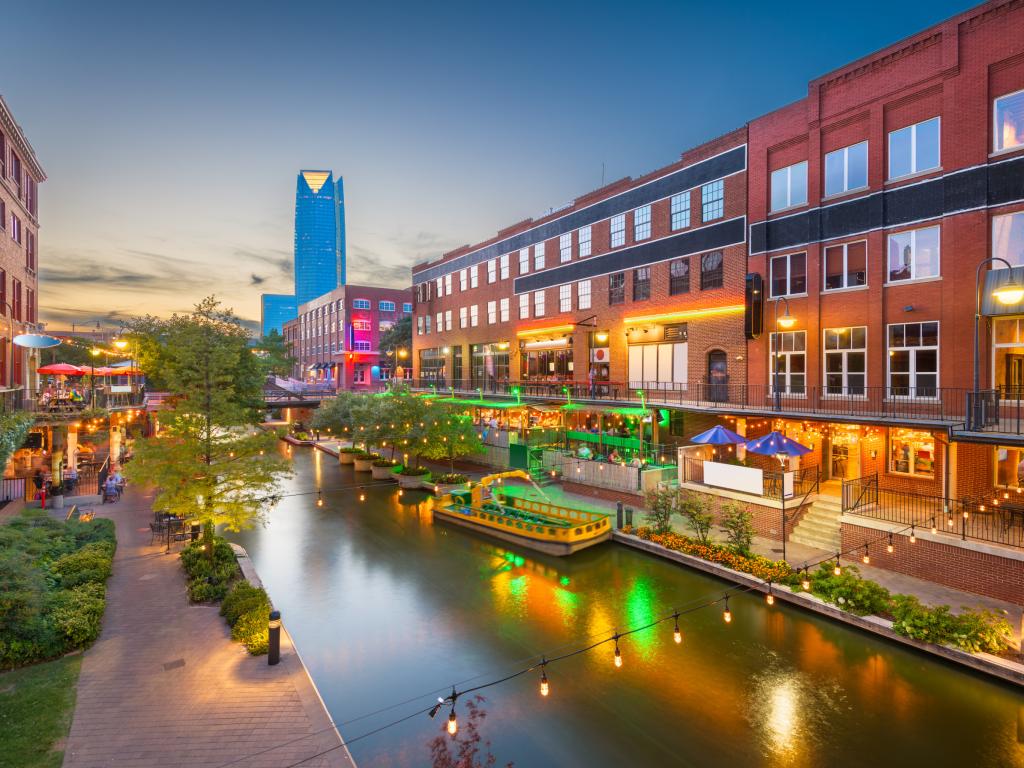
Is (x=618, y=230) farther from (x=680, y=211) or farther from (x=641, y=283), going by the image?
(x=680, y=211)

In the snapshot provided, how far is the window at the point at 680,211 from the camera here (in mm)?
29533

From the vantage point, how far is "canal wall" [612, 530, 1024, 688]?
36.1 feet

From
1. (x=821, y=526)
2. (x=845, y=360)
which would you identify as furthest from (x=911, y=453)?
(x=821, y=526)

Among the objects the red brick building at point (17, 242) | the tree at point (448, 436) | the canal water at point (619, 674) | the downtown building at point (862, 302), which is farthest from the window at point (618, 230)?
the red brick building at point (17, 242)

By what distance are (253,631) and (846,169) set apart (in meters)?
26.8

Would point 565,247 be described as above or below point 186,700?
above

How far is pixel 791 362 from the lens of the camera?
24.3m

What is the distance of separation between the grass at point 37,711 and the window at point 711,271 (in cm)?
2826

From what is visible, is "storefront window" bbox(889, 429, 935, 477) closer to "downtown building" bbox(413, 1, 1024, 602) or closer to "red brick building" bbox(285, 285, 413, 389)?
"downtown building" bbox(413, 1, 1024, 602)

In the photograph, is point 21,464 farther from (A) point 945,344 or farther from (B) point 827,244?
(A) point 945,344

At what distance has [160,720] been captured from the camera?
9.59 metres

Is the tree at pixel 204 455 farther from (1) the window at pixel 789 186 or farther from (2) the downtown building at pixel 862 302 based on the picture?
(1) the window at pixel 789 186

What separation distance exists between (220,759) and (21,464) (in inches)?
1540

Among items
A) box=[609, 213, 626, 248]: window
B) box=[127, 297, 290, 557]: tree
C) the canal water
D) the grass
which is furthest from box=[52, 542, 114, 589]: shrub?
box=[609, 213, 626, 248]: window
